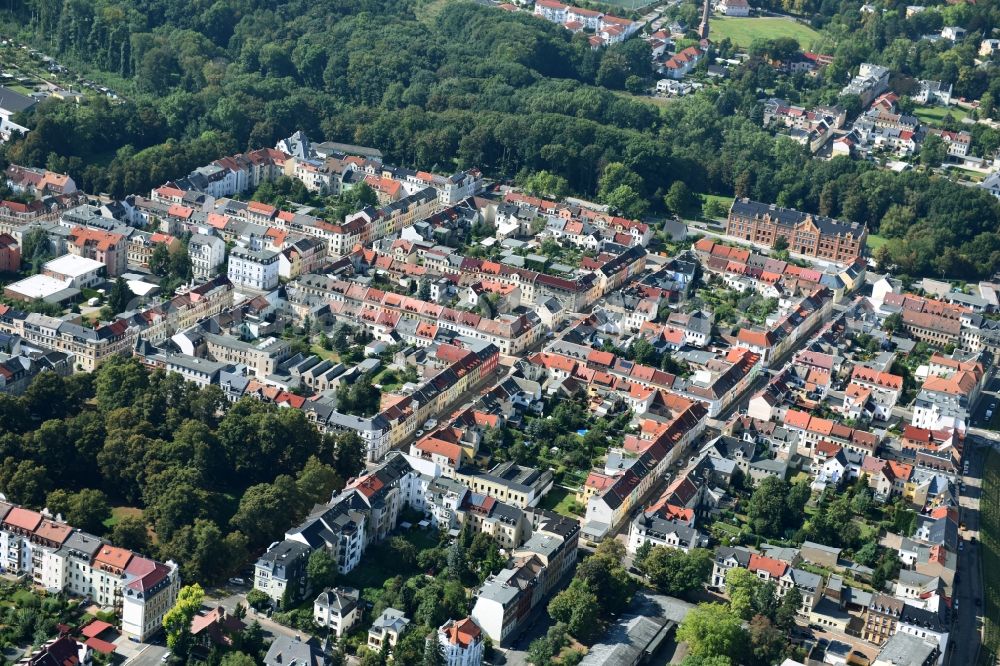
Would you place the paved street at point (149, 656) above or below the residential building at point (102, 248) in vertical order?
below

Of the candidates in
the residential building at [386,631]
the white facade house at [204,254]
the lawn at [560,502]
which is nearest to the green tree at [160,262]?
the white facade house at [204,254]

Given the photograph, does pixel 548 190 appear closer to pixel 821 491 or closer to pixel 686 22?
pixel 821 491

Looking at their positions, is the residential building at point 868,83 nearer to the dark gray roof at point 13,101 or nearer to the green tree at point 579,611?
the dark gray roof at point 13,101

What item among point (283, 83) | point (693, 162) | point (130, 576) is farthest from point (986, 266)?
point (130, 576)

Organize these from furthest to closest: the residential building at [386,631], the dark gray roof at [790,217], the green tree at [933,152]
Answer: the green tree at [933,152]
the dark gray roof at [790,217]
the residential building at [386,631]

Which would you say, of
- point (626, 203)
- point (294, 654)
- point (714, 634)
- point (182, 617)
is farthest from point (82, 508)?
point (626, 203)

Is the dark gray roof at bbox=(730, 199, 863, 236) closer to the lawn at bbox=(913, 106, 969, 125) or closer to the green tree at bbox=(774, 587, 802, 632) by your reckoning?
the lawn at bbox=(913, 106, 969, 125)

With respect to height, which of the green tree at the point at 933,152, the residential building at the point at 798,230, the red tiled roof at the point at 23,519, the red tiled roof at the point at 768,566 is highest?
the green tree at the point at 933,152

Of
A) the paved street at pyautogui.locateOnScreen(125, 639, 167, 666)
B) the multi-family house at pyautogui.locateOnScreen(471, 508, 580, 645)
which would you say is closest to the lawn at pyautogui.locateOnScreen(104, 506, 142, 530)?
the paved street at pyautogui.locateOnScreen(125, 639, 167, 666)
